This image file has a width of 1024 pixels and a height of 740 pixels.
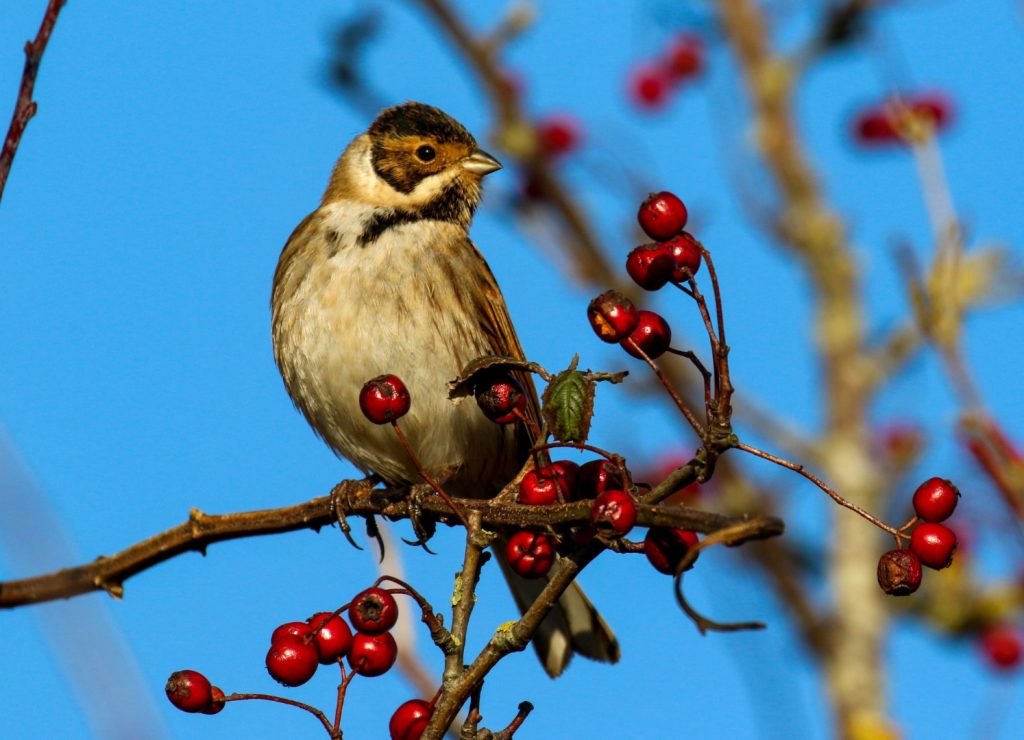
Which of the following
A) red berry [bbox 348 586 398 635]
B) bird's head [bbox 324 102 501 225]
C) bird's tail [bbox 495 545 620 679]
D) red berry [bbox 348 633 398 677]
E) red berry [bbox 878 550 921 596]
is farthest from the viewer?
bird's head [bbox 324 102 501 225]

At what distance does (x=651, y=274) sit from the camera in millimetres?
2797

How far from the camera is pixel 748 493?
23.7 feet

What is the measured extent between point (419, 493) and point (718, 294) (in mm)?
1943

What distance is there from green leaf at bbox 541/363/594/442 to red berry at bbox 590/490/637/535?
10.2 inches

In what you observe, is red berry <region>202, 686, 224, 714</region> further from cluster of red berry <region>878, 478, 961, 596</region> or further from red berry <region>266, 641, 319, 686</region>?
cluster of red berry <region>878, 478, 961, 596</region>

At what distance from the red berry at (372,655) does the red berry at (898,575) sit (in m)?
1.10

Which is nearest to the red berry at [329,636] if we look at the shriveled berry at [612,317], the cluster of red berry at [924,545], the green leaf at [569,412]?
the green leaf at [569,412]

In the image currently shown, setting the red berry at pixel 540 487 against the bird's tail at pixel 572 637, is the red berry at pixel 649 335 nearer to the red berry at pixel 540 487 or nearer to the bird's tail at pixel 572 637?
the red berry at pixel 540 487

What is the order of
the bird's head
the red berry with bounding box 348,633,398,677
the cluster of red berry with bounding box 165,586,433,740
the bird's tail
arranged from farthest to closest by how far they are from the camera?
the bird's head → the bird's tail → the red berry with bounding box 348,633,398,677 → the cluster of red berry with bounding box 165,586,433,740

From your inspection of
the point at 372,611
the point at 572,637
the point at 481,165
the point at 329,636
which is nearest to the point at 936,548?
the point at 372,611

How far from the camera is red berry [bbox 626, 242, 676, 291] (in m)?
2.78

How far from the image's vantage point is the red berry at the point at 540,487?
2.84 meters

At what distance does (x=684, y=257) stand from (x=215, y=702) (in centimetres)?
127

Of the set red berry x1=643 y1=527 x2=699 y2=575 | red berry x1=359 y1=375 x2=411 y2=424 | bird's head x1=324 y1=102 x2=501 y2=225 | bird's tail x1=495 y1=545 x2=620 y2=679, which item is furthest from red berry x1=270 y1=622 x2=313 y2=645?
bird's head x1=324 y1=102 x2=501 y2=225
